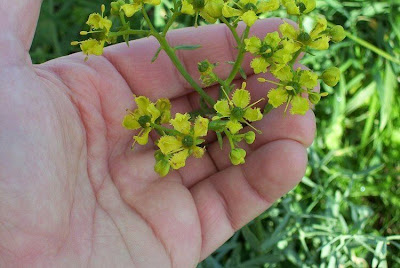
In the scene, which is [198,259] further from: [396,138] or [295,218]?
[396,138]

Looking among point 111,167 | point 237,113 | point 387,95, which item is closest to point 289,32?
point 237,113

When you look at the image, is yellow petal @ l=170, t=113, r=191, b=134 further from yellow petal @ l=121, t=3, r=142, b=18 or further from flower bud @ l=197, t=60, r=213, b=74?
yellow petal @ l=121, t=3, r=142, b=18

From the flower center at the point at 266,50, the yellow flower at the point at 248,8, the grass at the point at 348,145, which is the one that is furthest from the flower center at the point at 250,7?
the grass at the point at 348,145

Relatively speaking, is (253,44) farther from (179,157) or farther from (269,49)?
(179,157)

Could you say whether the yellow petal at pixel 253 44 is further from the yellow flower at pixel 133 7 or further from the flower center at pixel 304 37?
the yellow flower at pixel 133 7

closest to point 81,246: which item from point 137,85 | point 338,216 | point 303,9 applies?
point 137,85
